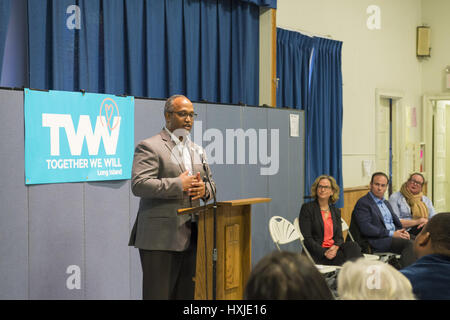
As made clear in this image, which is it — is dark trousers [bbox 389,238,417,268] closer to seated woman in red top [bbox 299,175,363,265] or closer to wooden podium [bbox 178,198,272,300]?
seated woman in red top [bbox 299,175,363,265]

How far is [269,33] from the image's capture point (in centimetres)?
581

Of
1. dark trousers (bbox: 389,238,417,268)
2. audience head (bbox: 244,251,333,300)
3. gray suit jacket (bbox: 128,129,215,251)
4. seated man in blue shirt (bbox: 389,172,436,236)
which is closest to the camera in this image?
audience head (bbox: 244,251,333,300)

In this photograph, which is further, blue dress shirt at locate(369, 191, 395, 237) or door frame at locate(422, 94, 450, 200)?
door frame at locate(422, 94, 450, 200)

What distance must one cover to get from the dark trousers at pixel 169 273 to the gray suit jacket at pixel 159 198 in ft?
0.21

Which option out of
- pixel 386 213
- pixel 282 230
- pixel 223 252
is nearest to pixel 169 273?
pixel 223 252

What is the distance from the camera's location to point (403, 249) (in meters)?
5.20

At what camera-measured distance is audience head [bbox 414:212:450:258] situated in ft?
6.29

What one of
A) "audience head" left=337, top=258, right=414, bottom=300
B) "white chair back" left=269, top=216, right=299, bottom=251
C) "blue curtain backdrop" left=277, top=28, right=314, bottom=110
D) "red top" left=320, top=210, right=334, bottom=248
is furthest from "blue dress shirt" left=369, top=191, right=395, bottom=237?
"audience head" left=337, top=258, right=414, bottom=300

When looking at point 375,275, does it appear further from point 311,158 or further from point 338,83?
point 338,83

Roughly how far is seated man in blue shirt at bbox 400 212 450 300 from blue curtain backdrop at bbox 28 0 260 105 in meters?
3.15

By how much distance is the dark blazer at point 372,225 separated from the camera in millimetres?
5211

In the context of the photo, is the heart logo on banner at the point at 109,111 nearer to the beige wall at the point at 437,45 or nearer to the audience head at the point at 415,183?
the audience head at the point at 415,183

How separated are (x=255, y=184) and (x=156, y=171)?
7.44ft

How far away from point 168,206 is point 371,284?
4.96 feet
